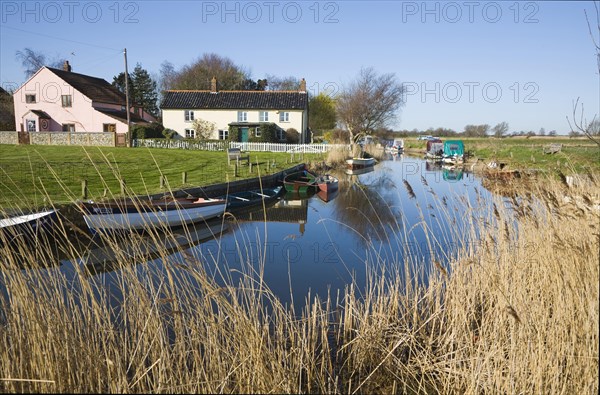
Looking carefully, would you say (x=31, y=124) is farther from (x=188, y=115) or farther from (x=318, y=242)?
(x=318, y=242)

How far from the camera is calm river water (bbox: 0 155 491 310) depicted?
4535 mm

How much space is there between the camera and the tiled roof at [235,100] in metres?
37.4

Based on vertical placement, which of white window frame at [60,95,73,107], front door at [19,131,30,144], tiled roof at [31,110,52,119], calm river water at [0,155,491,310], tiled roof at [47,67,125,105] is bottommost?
calm river water at [0,155,491,310]

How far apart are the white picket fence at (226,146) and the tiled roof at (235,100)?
17.7 feet

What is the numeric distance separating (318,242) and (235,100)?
3063cm

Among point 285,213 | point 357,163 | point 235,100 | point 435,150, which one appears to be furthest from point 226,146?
point 435,150

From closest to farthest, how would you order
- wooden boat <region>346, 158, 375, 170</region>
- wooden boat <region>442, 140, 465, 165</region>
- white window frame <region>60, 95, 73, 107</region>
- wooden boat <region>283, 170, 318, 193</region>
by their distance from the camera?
1. wooden boat <region>283, 170, 318, 193</region>
2. wooden boat <region>346, 158, 375, 170</region>
3. wooden boat <region>442, 140, 465, 165</region>
4. white window frame <region>60, 95, 73, 107</region>

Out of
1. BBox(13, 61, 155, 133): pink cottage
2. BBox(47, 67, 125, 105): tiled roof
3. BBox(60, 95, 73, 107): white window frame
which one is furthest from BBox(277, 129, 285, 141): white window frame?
BBox(60, 95, 73, 107): white window frame

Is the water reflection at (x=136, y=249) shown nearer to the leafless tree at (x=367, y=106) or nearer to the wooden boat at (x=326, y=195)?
the wooden boat at (x=326, y=195)

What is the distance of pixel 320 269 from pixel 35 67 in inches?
2629

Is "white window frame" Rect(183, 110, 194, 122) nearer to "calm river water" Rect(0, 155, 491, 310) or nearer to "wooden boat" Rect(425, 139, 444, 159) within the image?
"wooden boat" Rect(425, 139, 444, 159)

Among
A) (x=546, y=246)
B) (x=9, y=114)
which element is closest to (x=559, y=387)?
(x=546, y=246)

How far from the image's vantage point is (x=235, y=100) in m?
38.3

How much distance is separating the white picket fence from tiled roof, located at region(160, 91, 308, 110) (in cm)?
538
